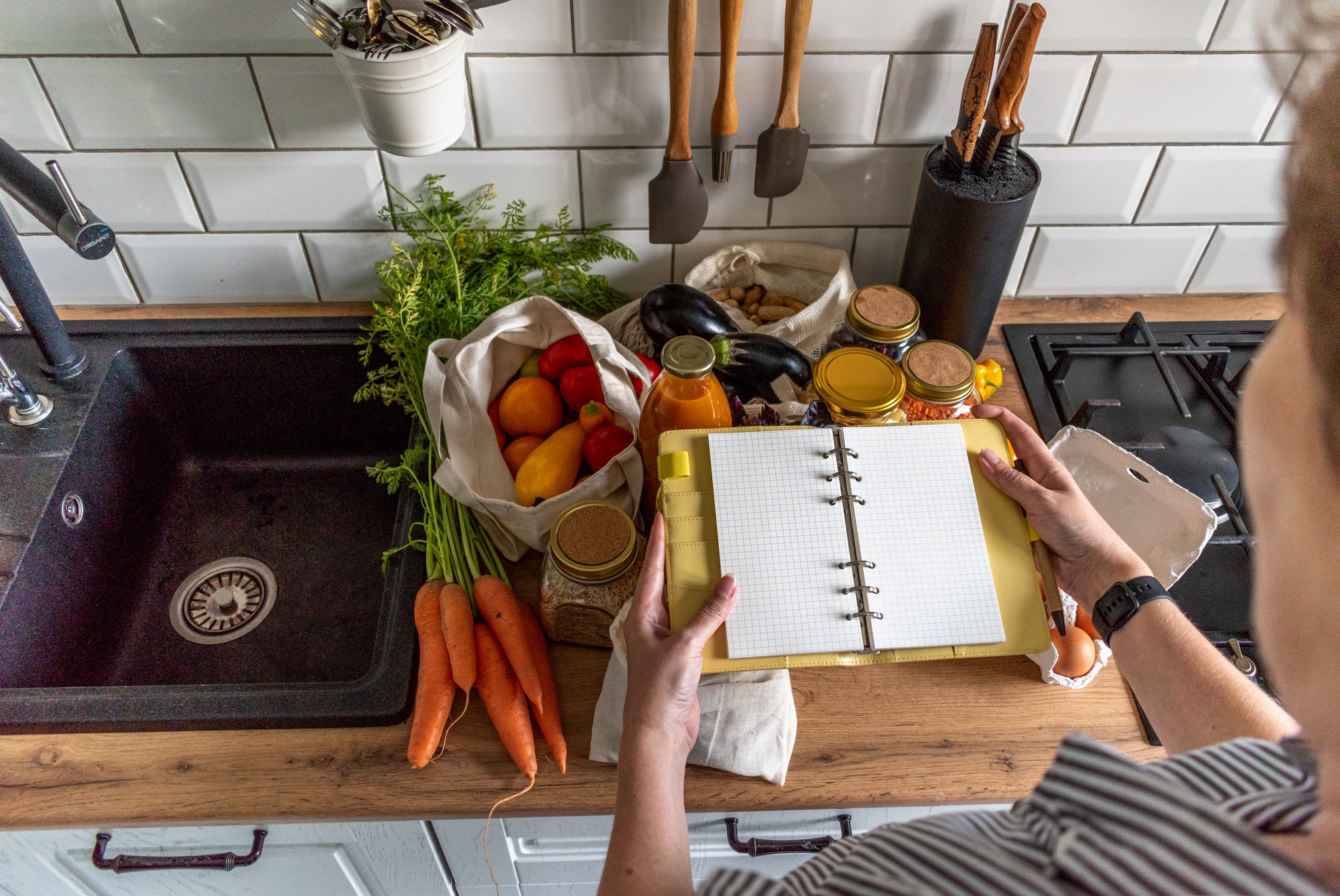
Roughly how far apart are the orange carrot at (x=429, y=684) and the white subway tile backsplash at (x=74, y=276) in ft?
2.20

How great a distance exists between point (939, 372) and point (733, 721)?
397mm

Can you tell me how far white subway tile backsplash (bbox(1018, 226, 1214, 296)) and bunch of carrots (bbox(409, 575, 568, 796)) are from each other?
0.86 meters

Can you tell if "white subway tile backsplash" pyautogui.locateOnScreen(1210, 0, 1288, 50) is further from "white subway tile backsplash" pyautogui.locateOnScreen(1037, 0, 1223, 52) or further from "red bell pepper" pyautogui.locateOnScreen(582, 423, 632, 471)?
"red bell pepper" pyautogui.locateOnScreen(582, 423, 632, 471)

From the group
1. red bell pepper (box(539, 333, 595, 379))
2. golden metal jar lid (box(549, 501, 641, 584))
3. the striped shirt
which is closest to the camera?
the striped shirt

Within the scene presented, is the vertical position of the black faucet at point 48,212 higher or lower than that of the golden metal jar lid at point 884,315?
higher

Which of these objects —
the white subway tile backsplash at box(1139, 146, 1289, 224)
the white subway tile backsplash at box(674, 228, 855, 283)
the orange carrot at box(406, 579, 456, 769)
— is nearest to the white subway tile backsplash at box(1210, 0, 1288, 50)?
the white subway tile backsplash at box(1139, 146, 1289, 224)

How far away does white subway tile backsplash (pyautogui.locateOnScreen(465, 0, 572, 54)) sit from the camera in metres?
0.93

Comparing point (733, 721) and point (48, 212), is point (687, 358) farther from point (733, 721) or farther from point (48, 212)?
point (48, 212)

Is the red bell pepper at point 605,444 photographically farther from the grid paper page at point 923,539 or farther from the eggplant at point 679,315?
the grid paper page at point 923,539

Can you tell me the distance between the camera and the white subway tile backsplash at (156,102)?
959 millimetres

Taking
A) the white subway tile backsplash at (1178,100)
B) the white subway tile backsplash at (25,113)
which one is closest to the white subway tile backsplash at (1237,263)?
the white subway tile backsplash at (1178,100)

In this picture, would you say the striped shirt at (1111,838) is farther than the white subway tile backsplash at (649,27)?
No

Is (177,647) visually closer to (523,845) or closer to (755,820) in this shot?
(523,845)

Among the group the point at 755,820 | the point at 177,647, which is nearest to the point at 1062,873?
the point at 755,820
